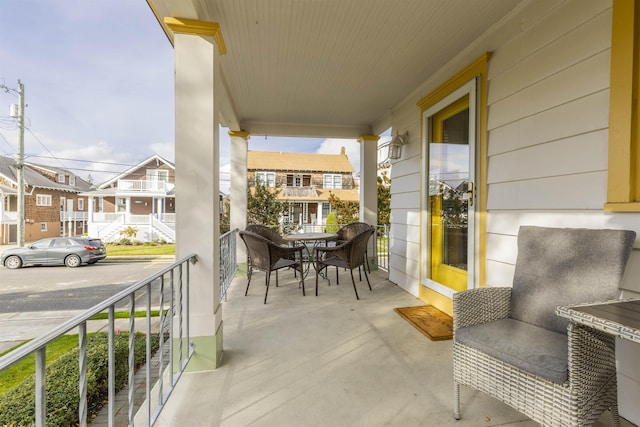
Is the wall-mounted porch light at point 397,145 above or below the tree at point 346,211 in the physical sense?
above

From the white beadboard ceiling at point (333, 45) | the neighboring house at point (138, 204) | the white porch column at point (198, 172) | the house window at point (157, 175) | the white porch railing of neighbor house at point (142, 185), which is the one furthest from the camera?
the house window at point (157, 175)

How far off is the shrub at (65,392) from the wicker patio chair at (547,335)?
2.30 m

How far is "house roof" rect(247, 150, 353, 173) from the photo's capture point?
17.7 meters

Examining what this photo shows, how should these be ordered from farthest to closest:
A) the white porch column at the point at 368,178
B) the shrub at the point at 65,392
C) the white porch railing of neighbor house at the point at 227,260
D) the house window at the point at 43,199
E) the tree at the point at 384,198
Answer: the house window at the point at 43,199, the tree at the point at 384,198, the white porch column at the point at 368,178, the white porch railing of neighbor house at the point at 227,260, the shrub at the point at 65,392

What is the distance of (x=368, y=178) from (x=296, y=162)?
13.5 m

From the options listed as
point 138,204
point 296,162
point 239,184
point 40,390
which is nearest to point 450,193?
point 40,390

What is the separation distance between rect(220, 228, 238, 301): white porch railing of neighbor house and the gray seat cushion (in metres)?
2.85

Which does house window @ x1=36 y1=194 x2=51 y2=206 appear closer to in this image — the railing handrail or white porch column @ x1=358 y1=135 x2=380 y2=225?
white porch column @ x1=358 y1=135 x2=380 y2=225

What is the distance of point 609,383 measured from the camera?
128 cm

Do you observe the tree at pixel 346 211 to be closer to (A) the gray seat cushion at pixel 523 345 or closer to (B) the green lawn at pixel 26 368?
(B) the green lawn at pixel 26 368

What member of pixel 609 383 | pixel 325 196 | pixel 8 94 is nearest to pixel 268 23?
pixel 609 383

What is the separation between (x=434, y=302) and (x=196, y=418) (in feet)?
8.26

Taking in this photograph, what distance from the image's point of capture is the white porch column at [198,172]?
1.95 metres

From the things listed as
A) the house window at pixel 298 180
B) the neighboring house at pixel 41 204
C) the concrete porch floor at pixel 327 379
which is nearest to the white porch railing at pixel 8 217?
the neighboring house at pixel 41 204
